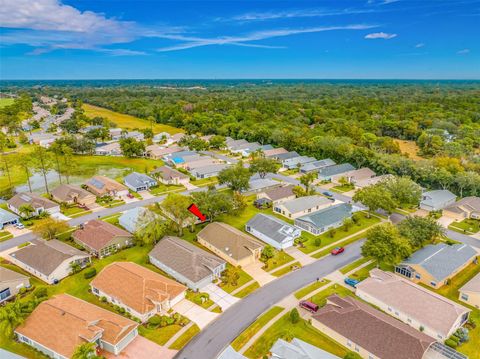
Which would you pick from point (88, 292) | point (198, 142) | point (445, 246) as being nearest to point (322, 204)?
point (445, 246)

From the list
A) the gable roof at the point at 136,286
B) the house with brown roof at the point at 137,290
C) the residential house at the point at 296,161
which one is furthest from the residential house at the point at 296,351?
the residential house at the point at 296,161

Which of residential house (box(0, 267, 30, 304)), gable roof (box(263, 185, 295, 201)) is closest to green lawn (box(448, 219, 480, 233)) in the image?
gable roof (box(263, 185, 295, 201))

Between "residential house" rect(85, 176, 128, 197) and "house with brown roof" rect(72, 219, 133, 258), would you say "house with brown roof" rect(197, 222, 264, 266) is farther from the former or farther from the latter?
"residential house" rect(85, 176, 128, 197)

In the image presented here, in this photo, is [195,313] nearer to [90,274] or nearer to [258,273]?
[258,273]

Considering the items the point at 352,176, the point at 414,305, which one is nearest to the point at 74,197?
the point at 414,305

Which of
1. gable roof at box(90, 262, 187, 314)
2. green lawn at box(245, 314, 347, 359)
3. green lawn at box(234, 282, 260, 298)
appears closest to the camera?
green lawn at box(245, 314, 347, 359)

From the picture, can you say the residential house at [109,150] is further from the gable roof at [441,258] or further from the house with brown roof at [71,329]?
the gable roof at [441,258]

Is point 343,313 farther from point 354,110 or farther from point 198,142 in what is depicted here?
point 354,110
